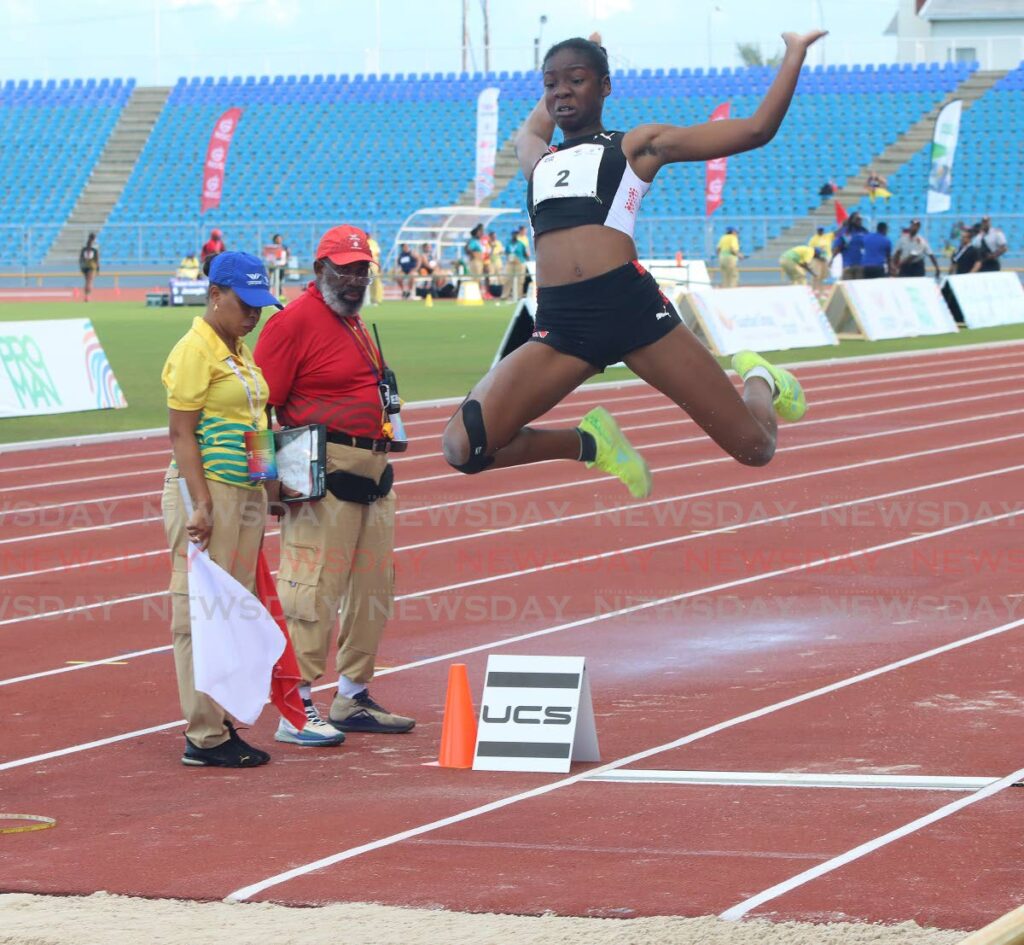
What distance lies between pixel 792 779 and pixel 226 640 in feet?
6.69

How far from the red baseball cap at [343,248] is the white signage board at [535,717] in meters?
1.55

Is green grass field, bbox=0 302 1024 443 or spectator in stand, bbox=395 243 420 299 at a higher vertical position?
spectator in stand, bbox=395 243 420 299

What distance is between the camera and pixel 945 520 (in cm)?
1272

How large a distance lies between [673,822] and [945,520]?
23.7ft

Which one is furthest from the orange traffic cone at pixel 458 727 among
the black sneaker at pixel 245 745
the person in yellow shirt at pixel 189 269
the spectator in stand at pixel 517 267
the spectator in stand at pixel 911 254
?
the person in yellow shirt at pixel 189 269

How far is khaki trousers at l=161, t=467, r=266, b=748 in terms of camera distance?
685cm

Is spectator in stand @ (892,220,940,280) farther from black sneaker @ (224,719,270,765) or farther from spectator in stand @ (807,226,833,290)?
black sneaker @ (224,719,270,765)

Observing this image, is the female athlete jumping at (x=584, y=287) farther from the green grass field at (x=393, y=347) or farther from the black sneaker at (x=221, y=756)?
the green grass field at (x=393, y=347)

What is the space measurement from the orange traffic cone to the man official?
57cm

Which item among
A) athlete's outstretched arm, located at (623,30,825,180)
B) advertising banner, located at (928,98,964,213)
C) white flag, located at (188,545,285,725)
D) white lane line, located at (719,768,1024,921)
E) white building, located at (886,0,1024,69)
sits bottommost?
white lane line, located at (719,768,1024,921)

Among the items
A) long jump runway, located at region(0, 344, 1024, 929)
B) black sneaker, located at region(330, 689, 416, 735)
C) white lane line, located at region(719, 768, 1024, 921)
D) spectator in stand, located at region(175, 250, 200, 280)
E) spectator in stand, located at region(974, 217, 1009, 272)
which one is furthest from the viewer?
spectator in stand, located at region(175, 250, 200, 280)

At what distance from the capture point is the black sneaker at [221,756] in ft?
22.5

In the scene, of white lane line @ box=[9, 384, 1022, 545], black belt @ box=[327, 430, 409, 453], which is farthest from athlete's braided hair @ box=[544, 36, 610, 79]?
white lane line @ box=[9, 384, 1022, 545]

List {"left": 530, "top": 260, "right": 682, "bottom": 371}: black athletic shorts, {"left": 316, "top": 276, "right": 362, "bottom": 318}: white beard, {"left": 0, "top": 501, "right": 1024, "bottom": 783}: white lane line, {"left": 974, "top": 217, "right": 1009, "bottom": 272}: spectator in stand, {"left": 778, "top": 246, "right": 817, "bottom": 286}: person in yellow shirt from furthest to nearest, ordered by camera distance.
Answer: {"left": 778, "top": 246, "right": 817, "bottom": 286}: person in yellow shirt → {"left": 974, "top": 217, "right": 1009, "bottom": 272}: spectator in stand → {"left": 316, "top": 276, "right": 362, "bottom": 318}: white beard → {"left": 0, "top": 501, "right": 1024, "bottom": 783}: white lane line → {"left": 530, "top": 260, "right": 682, "bottom": 371}: black athletic shorts
